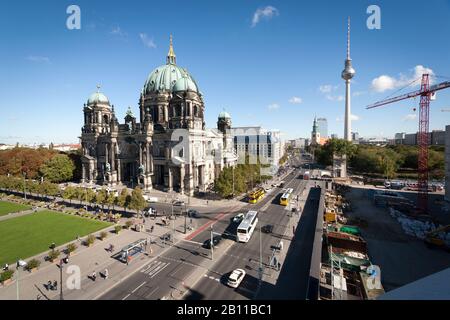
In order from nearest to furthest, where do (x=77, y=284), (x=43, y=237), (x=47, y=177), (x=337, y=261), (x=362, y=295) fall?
(x=362, y=295) → (x=77, y=284) → (x=337, y=261) → (x=43, y=237) → (x=47, y=177)

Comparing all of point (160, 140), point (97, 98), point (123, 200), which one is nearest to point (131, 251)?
point (123, 200)

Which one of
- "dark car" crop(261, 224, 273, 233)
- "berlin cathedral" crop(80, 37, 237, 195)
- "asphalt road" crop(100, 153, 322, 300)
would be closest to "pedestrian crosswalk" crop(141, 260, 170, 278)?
"asphalt road" crop(100, 153, 322, 300)

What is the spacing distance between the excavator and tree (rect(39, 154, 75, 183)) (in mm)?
105943

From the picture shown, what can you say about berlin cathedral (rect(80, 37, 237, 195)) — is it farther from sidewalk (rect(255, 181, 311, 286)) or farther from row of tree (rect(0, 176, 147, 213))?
sidewalk (rect(255, 181, 311, 286))

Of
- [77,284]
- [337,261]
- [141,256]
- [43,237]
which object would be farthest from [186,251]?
[43,237]

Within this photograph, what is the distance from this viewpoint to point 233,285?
2620 centimetres

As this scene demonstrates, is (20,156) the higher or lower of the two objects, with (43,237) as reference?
higher

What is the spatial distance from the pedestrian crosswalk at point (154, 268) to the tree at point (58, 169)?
7458cm

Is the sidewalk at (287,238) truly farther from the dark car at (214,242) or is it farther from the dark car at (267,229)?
the dark car at (214,242)

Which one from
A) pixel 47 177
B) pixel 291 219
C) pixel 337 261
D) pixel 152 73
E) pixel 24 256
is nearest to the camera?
pixel 337 261

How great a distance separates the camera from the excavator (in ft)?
116

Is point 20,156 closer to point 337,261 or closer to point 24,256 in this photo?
point 24,256

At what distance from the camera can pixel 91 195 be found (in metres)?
54.8

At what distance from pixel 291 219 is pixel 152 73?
7604 cm
